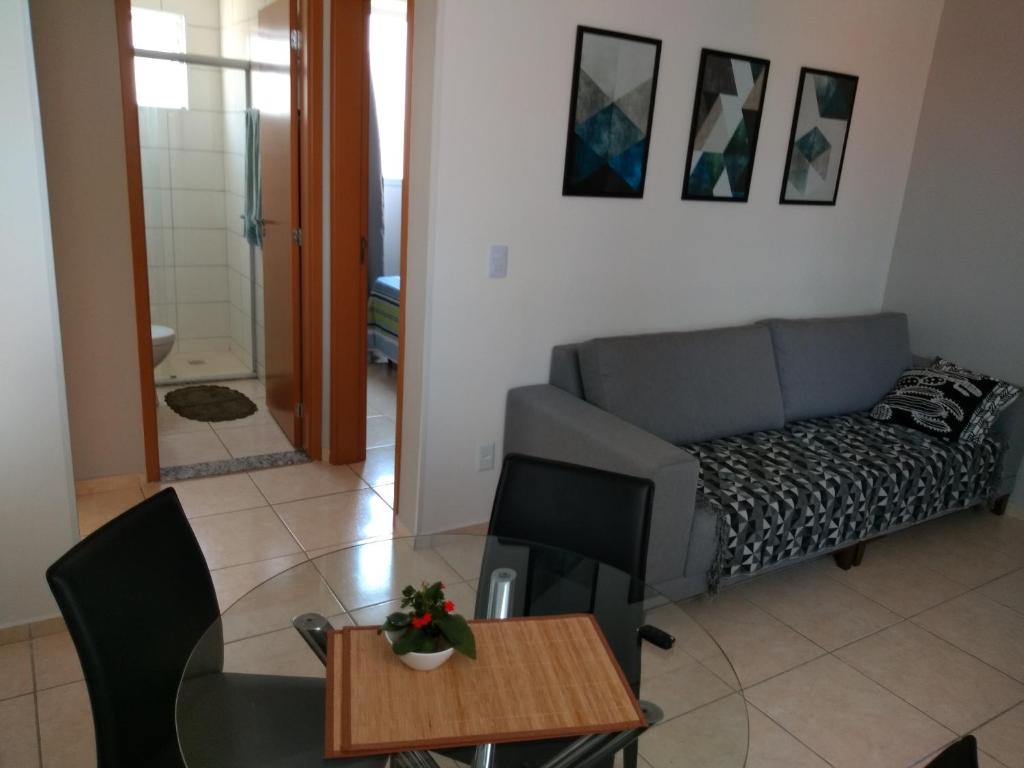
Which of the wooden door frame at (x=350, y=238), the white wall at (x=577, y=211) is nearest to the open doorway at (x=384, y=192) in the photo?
the wooden door frame at (x=350, y=238)

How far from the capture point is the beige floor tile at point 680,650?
164 centimetres

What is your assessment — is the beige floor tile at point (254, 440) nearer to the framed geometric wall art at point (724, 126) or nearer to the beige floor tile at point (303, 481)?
the beige floor tile at point (303, 481)

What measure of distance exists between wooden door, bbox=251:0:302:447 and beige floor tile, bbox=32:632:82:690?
1657 millimetres

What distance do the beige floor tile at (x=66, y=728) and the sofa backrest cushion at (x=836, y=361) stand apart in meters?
2.95

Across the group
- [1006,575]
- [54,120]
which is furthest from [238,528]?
[1006,575]

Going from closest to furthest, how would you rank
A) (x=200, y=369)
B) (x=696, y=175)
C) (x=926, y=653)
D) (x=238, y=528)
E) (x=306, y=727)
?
(x=306, y=727), (x=926, y=653), (x=238, y=528), (x=696, y=175), (x=200, y=369)

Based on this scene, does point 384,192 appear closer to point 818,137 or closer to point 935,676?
point 818,137

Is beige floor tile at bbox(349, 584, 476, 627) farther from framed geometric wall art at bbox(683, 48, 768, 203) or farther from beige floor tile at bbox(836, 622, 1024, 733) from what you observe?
framed geometric wall art at bbox(683, 48, 768, 203)

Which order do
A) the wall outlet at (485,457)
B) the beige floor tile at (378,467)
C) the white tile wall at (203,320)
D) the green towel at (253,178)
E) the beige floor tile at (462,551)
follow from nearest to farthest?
the beige floor tile at (462,551) → the wall outlet at (485,457) → the beige floor tile at (378,467) → the green towel at (253,178) → the white tile wall at (203,320)

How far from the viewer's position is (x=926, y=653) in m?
2.75

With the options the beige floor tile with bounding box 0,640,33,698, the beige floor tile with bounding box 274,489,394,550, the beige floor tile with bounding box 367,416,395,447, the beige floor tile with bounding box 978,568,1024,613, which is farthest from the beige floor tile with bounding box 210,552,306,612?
the beige floor tile with bounding box 978,568,1024,613

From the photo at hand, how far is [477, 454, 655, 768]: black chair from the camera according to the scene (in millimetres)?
1764

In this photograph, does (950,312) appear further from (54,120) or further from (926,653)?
(54,120)

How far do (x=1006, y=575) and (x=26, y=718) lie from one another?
3598 millimetres
